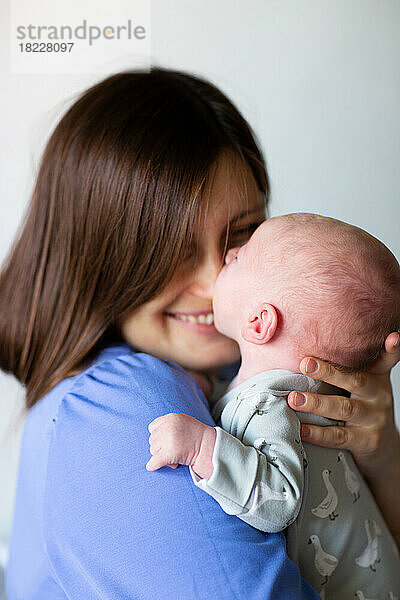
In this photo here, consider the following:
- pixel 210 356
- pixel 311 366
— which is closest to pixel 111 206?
pixel 210 356

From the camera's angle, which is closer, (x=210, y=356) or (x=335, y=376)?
(x=335, y=376)

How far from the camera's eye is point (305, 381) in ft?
3.17

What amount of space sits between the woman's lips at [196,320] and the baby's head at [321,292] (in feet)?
0.68

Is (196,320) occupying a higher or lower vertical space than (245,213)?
lower

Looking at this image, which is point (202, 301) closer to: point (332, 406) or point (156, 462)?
point (332, 406)

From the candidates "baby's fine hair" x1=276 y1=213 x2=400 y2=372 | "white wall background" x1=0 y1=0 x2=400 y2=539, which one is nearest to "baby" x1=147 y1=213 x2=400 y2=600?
"baby's fine hair" x1=276 y1=213 x2=400 y2=372

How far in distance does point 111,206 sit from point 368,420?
58 centimetres

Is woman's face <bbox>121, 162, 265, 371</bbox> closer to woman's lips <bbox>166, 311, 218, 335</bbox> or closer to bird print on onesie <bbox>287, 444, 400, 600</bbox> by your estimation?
woman's lips <bbox>166, 311, 218, 335</bbox>

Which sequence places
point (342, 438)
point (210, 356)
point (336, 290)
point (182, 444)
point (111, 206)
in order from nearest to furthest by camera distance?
1. point (182, 444)
2. point (336, 290)
3. point (342, 438)
4. point (111, 206)
5. point (210, 356)

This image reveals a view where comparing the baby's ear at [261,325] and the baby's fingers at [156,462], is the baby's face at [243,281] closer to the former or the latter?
the baby's ear at [261,325]

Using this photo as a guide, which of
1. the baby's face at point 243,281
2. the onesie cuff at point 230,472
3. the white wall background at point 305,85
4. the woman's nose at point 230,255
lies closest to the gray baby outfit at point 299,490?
the onesie cuff at point 230,472

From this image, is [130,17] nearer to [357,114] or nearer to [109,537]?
[357,114]

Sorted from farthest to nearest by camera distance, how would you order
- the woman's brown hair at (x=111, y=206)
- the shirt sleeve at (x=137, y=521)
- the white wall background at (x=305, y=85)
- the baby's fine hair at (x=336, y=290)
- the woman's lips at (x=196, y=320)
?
the white wall background at (x=305, y=85) → the woman's lips at (x=196, y=320) → the woman's brown hair at (x=111, y=206) → the baby's fine hair at (x=336, y=290) → the shirt sleeve at (x=137, y=521)

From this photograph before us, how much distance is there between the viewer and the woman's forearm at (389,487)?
115 cm
